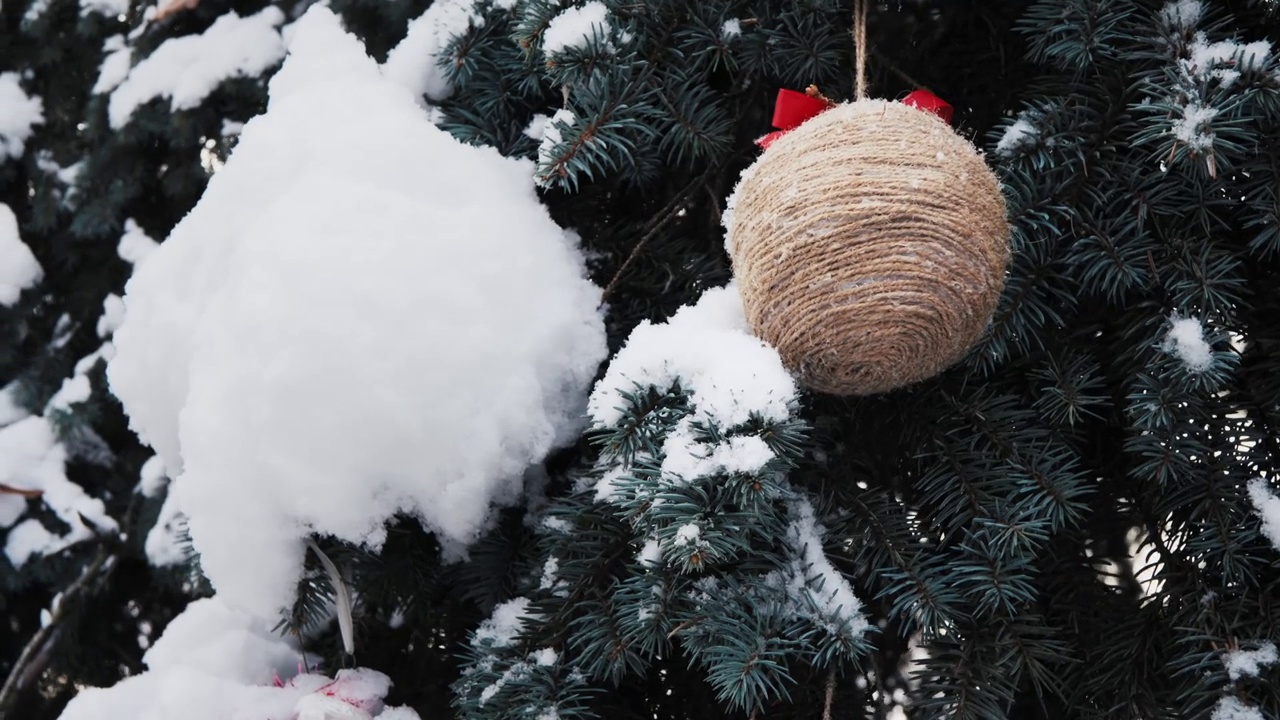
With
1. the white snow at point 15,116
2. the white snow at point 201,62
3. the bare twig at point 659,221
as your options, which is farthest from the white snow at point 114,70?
the bare twig at point 659,221

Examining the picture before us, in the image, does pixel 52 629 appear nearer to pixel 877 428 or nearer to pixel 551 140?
pixel 551 140

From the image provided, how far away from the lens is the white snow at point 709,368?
0.72 metres

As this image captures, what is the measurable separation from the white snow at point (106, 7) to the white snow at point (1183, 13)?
127 cm

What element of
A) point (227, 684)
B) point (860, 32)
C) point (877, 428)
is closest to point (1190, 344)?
point (877, 428)

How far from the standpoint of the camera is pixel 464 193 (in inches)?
35.2

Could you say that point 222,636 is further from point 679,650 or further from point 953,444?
point 953,444

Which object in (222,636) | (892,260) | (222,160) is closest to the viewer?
(892,260)

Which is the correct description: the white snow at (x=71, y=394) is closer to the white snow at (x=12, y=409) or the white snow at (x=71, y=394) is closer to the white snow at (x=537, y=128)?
the white snow at (x=12, y=409)

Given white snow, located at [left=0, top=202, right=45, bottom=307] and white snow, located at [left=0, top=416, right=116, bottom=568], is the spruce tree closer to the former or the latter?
white snow, located at [left=0, top=416, right=116, bottom=568]

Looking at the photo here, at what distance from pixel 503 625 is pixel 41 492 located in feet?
2.59

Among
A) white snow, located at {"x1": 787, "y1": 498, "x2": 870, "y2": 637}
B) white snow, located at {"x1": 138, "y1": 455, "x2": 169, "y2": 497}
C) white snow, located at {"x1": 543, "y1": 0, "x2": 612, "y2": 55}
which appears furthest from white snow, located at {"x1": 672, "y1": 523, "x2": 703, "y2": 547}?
white snow, located at {"x1": 138, "y1": 455, "x2": 169, "y2": 497}

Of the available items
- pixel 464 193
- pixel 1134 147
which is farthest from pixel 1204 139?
pixel 464 193

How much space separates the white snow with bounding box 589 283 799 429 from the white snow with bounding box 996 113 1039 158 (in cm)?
25

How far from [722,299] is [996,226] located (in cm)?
21
